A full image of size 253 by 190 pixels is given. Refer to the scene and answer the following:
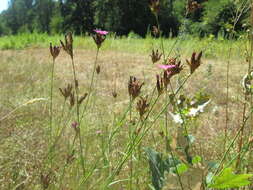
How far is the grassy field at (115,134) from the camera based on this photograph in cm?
68

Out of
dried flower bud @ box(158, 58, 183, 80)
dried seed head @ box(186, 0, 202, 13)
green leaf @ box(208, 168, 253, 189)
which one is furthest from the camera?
dried seed head @ box(186, 0, 202, 13)

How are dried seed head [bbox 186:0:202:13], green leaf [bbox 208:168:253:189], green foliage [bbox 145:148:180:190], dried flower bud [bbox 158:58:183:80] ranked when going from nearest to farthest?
1. green leaf [bbox 208:168:253:189]
2. dried flower bud [bbox 158:58:183:80]
3. green foliage [bbox 145:148:180:190]
4. dried seed head [bbox 186:0:202:13]

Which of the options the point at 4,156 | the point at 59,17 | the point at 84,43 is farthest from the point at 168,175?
the point at 59,17

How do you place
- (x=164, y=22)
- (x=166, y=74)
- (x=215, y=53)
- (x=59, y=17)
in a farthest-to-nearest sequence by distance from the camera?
(x=59, y=17), (x=164, y=22), (x=215, y=53), (x=166, y=74)

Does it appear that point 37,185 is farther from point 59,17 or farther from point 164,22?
point 59,17

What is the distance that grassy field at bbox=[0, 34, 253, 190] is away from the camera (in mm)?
676

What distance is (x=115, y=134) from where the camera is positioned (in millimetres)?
1470

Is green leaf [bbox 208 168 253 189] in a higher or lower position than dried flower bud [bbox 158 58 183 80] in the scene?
lower

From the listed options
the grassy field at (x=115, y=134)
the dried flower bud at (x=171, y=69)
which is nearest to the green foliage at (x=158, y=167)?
the grassy field at (x=115, y=134)

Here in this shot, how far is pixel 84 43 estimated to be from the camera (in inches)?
292

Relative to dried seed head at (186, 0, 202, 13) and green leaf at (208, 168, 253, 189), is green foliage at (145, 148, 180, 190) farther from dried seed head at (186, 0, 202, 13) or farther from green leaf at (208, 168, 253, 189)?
dried seed head at (186, 0, 202, 13)

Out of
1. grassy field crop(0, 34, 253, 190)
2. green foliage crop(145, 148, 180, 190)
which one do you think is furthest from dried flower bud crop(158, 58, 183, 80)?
green foliage crop(145, 148, 180, 190)

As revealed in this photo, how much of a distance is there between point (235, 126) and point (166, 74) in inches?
54.7

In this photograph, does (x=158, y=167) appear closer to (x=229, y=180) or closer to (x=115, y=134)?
(x=229, y=180)
